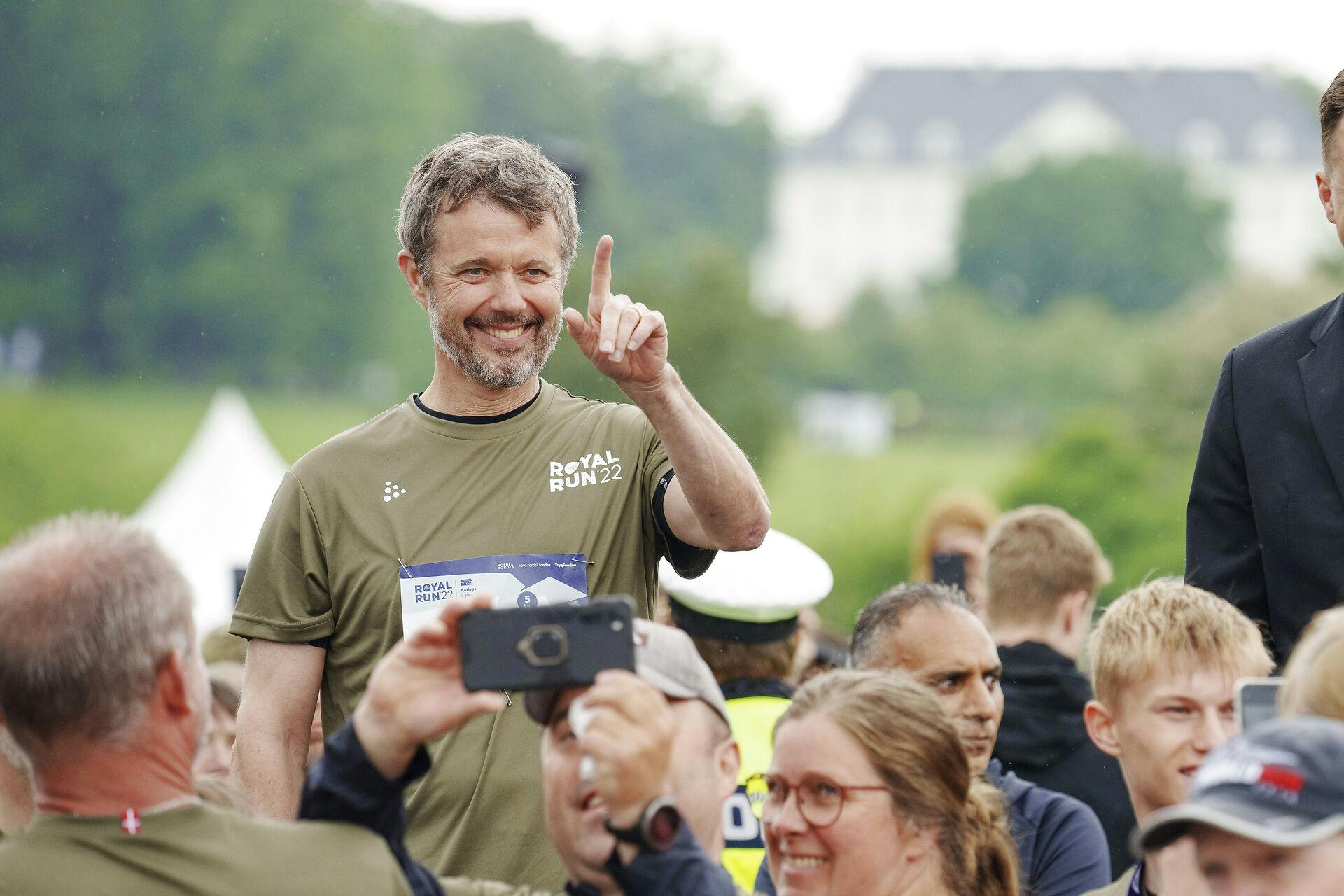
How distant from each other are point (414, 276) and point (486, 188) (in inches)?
12.0

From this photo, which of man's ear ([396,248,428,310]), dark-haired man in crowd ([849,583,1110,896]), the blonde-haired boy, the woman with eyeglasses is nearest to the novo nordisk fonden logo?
man's ear ([396,248,428,310])

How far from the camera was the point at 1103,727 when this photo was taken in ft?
11.7

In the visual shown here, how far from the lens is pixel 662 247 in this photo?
7231 cm

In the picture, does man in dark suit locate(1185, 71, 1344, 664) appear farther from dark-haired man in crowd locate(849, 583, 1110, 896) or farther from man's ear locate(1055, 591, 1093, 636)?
man's ear locate(1055, 591, 1093, 636)

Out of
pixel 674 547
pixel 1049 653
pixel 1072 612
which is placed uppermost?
pixel 674 547

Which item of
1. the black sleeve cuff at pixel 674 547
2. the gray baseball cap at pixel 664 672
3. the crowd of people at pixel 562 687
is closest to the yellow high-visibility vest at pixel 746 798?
the crowd of people at pixel 562 687

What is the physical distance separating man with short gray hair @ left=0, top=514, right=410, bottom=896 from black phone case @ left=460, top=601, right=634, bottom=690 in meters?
0.31

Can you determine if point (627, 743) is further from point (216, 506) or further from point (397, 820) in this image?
point (216, 506)

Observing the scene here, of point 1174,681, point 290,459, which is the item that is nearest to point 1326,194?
point 1174,681

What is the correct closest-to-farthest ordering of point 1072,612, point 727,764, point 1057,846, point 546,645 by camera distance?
point 546,645 → point 727,764 → point 1057,846 → point 1072,612

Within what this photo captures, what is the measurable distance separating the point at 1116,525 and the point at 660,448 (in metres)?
26.4

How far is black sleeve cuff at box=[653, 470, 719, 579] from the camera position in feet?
10.7

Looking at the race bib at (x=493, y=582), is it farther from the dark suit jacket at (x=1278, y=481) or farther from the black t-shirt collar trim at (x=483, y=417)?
the dark suit jacket at (x=1278, y=481)

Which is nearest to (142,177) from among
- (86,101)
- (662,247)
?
(86,101)
